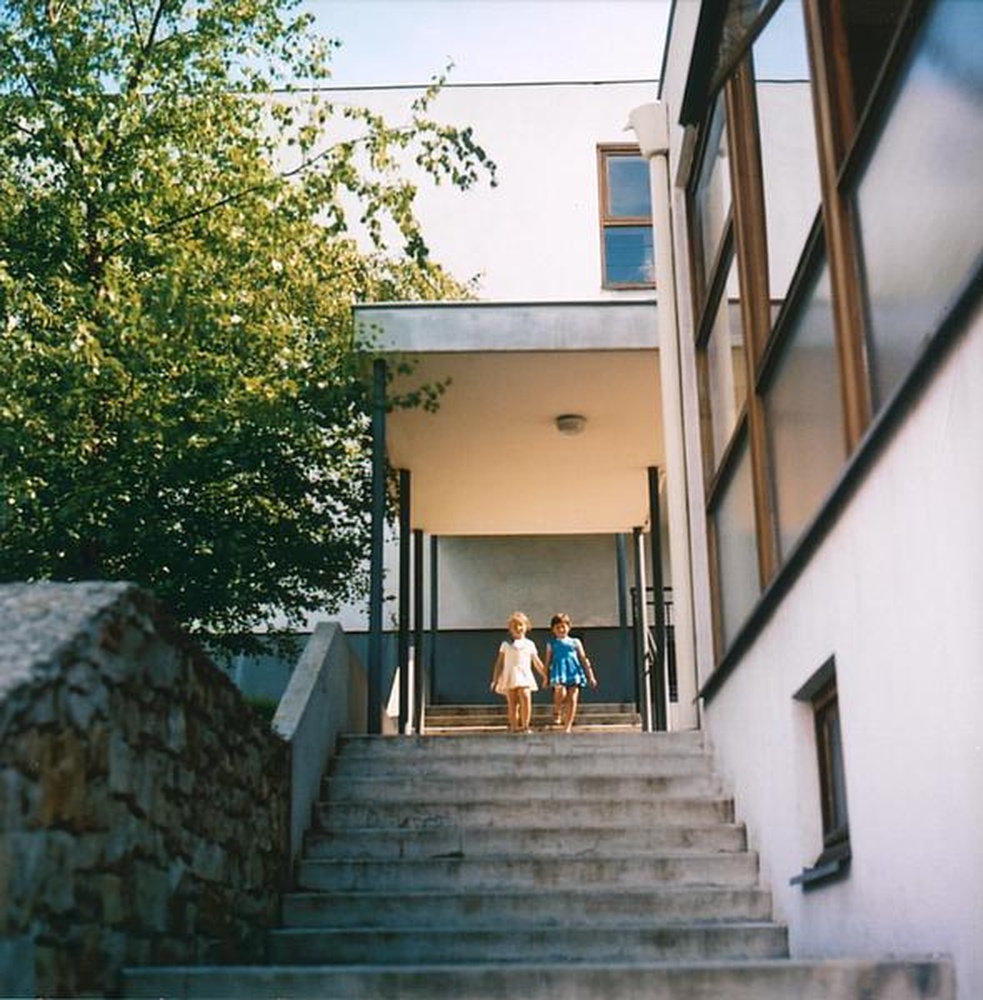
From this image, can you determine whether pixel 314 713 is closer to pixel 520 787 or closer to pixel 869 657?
pixel 520 787

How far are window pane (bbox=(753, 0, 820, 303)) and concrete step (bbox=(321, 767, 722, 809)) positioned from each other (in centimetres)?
294

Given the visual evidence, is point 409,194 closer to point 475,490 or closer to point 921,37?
point 475,490

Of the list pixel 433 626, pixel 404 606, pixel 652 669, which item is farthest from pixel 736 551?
pixel 433 626

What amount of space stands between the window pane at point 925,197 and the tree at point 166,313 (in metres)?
5.58

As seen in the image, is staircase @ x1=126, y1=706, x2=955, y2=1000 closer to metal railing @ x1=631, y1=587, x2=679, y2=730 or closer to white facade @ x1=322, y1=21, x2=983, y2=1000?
white facade @ x1=322, y1=21, x2=983, y2=1000

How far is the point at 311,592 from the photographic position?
1208 cm

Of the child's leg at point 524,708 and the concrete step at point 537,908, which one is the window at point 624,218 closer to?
the child's leg at point 524,708

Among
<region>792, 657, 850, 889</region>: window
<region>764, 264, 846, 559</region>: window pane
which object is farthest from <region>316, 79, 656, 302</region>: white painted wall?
<region>792, 657, 850, 889</region>: window

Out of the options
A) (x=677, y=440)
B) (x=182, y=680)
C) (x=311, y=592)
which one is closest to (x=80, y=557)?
(x=311, y=592)

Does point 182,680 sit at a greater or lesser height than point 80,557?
lesser

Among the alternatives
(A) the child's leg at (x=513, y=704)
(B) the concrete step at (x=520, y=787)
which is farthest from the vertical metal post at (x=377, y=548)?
(A) the child's leg at (x=513, y=704)

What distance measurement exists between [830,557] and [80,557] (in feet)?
19.9

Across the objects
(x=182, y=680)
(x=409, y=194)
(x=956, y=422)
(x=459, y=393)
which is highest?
(x=409, y=194)

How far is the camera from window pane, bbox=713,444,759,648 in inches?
306
